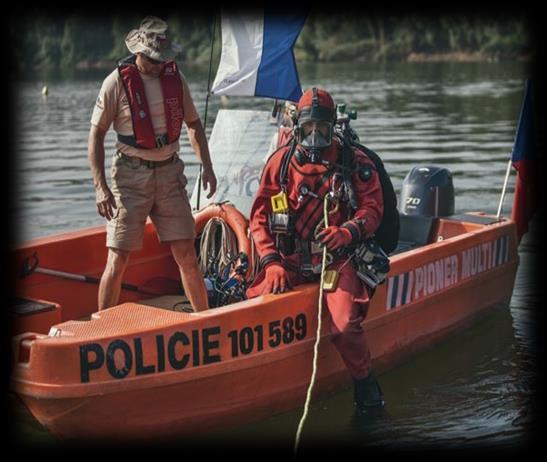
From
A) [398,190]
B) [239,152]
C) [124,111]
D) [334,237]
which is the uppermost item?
[124,111]

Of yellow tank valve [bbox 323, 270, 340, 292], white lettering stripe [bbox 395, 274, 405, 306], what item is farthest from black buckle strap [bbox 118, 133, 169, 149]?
white lettering stripe [bbox 395, 274, 405, 306]

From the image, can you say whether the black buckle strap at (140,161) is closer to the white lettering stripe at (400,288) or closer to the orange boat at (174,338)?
the orange boat at (174,338)

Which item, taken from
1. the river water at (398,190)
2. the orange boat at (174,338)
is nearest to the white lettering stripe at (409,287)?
the orange boat at (174,338)

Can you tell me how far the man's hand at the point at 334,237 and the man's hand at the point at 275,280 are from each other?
31 centimetres

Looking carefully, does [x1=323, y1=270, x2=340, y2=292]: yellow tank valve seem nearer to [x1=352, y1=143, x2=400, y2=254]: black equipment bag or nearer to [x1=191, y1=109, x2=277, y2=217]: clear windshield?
[x1=352, y1=143, x2=400, y2=254]: black equipment bag

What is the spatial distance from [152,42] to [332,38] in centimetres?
5074

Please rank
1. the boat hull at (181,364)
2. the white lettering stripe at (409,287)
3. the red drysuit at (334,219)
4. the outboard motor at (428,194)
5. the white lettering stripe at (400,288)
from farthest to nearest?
the outboard motor at (428,194)
the white lettering stripe at (409,287)
the white lettering stripe at (400,288)
the red drysuit at (334,219)
the boat hull at (181,364)

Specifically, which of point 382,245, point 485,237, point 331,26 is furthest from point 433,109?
point 331,26

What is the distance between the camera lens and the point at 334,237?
630 centimetres

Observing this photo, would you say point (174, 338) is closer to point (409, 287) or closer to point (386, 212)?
point (386, 212)

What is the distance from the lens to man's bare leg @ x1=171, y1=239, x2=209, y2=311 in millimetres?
Result: 6805

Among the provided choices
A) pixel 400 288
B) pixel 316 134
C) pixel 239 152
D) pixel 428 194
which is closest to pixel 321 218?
pixel 316 134

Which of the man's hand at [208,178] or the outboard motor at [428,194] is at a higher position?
the man's hand at [208,178]

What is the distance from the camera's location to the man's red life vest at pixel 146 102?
6.39m
